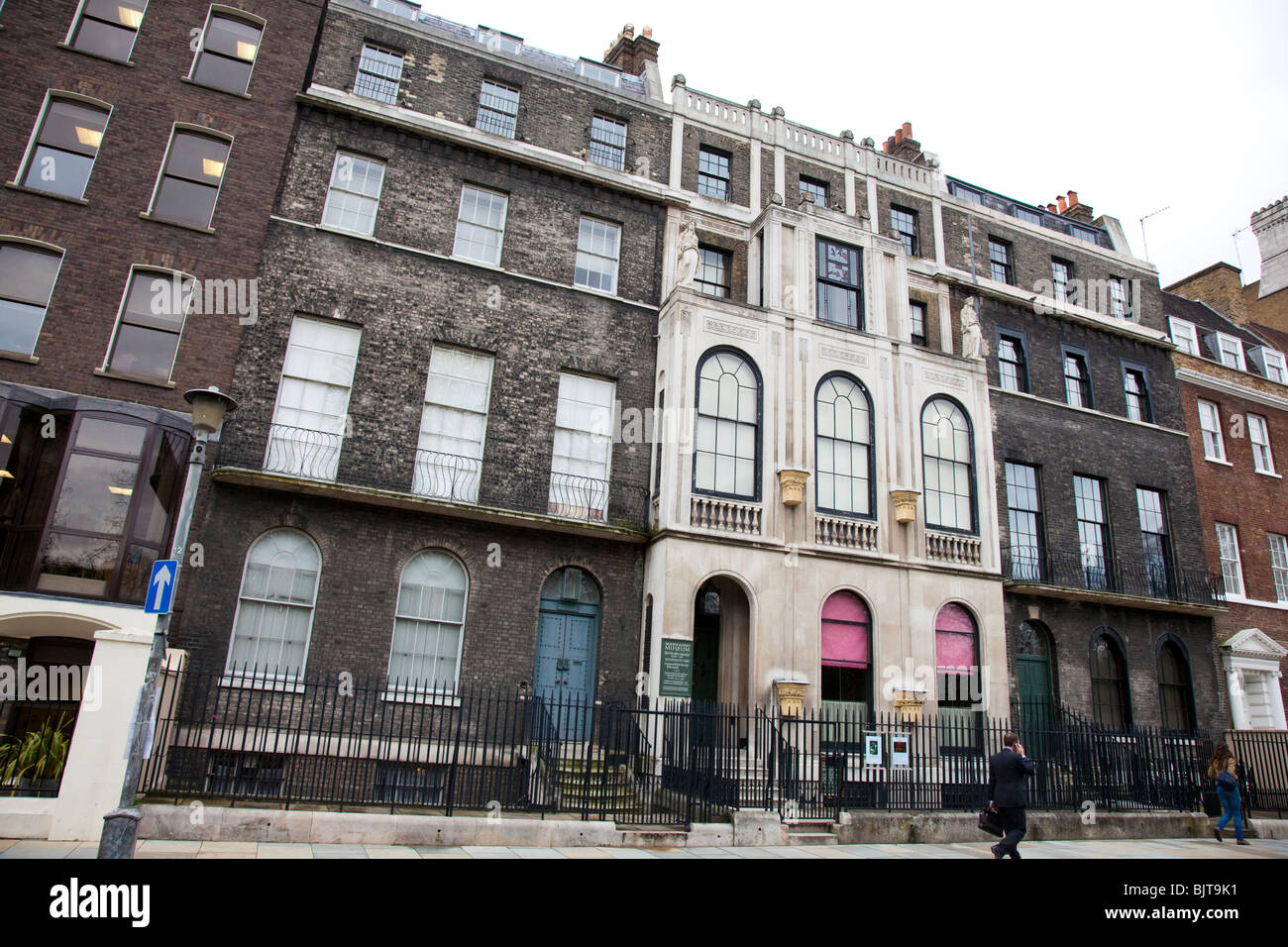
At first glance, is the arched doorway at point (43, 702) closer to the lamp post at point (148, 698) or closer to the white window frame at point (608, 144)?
the lamp post at point (148, 698)

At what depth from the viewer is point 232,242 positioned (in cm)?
1590

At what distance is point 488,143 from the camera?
60.1ft

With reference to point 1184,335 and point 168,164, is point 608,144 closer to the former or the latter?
point 168,164

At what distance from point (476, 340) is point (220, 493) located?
605 cm

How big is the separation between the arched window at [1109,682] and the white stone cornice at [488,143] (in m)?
16.3

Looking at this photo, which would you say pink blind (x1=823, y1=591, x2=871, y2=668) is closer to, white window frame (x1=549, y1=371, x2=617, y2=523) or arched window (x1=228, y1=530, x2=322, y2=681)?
white window frame (x1=549, y1=371, x2=617, y2=523)

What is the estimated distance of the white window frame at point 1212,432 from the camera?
24781 millimetres

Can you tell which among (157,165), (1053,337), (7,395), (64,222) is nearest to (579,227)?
(157,165)

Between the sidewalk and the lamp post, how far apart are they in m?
0.97

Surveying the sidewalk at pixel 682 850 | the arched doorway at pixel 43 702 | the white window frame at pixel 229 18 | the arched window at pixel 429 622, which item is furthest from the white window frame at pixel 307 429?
the sidewalk at pixel 682 850

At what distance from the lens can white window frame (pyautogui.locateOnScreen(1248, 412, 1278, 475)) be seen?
25.6 m

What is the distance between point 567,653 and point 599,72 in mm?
15747

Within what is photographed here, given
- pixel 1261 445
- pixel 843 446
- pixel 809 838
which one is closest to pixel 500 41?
pixel 843 446

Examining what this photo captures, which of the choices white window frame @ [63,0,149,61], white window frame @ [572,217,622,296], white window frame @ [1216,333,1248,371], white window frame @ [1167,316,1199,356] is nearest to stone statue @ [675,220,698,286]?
white window frame @ [572,217,622,296]
